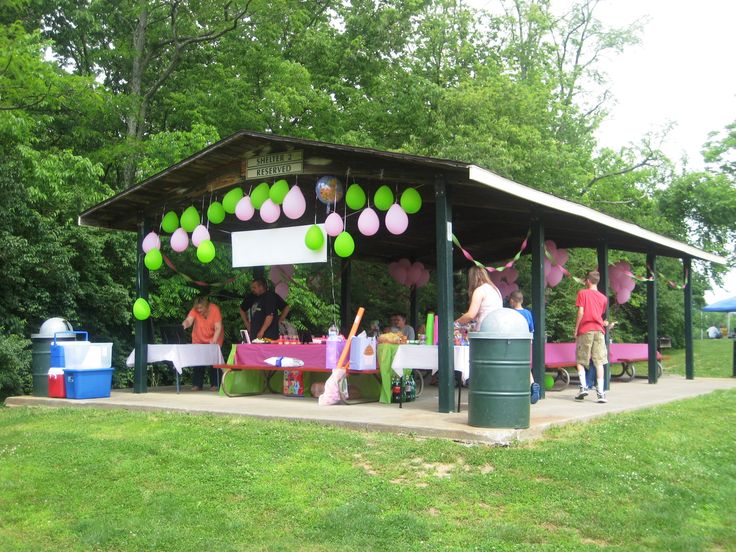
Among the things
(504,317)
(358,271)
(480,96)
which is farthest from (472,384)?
(480,96)

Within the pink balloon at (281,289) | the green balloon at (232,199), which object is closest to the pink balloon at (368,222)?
the green balloon at (232,199)

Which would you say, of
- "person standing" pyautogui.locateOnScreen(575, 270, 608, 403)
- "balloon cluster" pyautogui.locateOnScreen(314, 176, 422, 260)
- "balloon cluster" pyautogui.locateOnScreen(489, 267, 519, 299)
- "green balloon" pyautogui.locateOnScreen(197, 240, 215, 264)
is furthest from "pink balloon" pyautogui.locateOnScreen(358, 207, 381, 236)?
"balloon cluster" pyautogui.locateOnScreen(489, 267, 519, 299)

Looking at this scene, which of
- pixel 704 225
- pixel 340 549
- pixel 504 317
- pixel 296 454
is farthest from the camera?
pixel 704 225

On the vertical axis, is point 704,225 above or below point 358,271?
above

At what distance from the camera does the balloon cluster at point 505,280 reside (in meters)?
14.4

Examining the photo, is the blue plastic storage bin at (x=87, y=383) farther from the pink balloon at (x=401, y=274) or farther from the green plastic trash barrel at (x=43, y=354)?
the pink balloon at (x=401, y=274)

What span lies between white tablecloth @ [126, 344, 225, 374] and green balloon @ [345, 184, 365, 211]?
3745mm

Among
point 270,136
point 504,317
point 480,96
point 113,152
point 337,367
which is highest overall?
point 480,96

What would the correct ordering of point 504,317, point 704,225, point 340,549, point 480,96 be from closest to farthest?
point 340,549, point 504,317, point 480,96, point 704,225

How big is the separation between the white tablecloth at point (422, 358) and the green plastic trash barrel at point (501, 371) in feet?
5.08

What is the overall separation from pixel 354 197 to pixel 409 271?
21.1 feet

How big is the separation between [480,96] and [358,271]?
639 cm

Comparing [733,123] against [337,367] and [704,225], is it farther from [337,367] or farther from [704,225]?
[337,367]

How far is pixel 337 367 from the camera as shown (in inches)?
378
